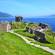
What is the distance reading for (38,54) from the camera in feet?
92.3

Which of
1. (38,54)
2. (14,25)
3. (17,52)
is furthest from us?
(14,25)

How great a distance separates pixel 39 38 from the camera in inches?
2066

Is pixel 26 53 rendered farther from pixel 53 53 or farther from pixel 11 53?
pixel 53 53

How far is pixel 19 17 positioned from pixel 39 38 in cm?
6123

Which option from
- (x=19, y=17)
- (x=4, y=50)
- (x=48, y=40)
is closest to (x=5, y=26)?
(x=48, y=40)

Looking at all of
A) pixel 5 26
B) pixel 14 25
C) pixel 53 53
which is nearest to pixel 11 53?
pixel 53 53

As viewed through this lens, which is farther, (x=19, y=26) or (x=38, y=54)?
(x=19, y=26)

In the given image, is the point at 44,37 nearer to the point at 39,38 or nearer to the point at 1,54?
the point at 39,38

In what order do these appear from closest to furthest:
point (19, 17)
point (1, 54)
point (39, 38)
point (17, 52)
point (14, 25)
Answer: point (1, 54), point (17, 52), point (39, 38), point (14, 25), point (19, 17)

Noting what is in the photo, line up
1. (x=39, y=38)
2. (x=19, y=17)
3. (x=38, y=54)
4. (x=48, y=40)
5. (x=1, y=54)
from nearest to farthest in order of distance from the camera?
(x=1, y=54) < (x=38, y=54) < (x=48, y=40) < (x=39, y=38) < (x=19, y=17)

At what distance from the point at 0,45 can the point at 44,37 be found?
1006 inches

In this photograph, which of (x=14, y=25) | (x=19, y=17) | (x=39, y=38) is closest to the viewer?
(x=39, y=38)

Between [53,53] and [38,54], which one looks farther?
[53,53]

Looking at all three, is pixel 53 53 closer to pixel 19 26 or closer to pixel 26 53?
pixel 26 53
